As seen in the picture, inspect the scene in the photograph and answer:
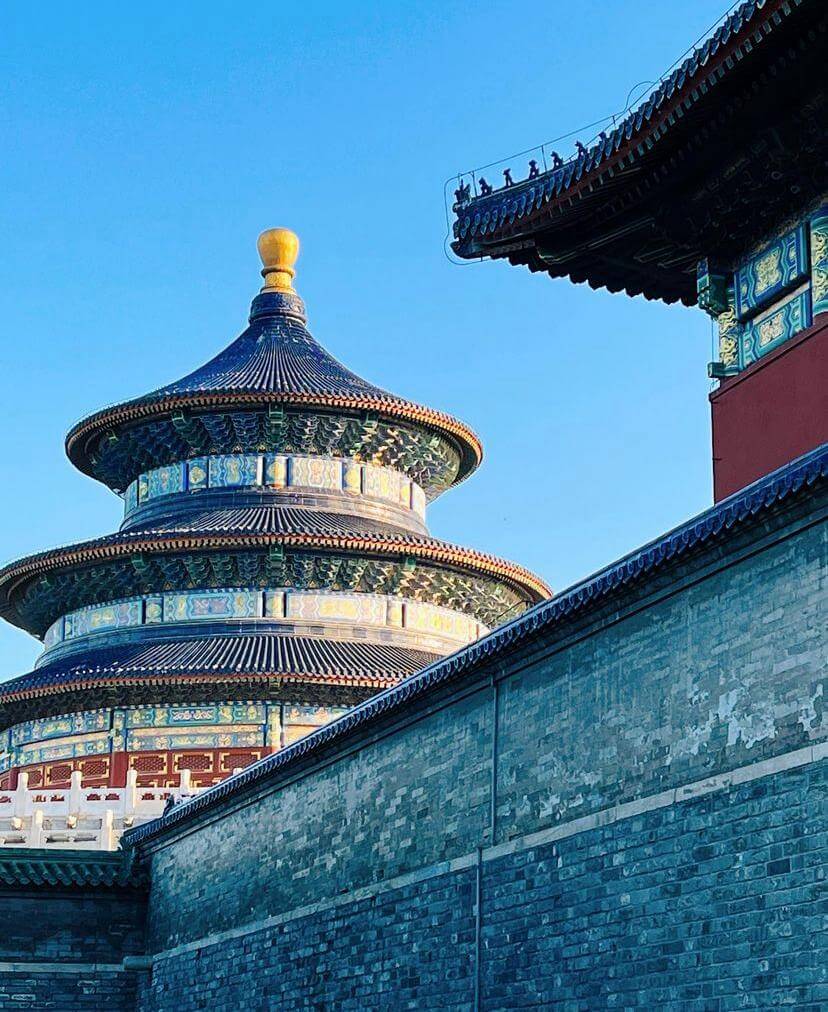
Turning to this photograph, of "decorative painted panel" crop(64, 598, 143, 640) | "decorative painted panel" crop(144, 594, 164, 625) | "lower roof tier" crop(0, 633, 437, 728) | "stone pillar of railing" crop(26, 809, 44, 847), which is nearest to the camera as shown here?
"stone pillar of railing" crop(26, 809, 44, 847)

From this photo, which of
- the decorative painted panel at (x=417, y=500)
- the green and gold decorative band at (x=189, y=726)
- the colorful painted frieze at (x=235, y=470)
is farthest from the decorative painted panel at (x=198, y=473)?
the green and gold decorative band at (x=189, y=726)

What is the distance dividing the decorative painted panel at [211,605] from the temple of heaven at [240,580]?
0.03 meters

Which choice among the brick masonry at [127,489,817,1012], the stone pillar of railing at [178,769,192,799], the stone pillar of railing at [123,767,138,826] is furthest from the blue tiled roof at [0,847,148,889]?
the brick masonry at [127,489,817,1012]

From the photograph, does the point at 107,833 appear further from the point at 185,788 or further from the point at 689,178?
the point at 689,178

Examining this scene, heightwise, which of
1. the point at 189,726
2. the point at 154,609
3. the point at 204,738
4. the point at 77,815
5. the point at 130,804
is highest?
the point at 154,609

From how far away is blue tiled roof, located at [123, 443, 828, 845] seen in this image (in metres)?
13.1

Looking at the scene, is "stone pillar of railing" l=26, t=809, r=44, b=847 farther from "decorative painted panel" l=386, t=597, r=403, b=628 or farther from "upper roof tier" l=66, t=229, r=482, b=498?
"upper roof tier" l=66, t=229, r=482, b=498

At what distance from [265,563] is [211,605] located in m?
1.22

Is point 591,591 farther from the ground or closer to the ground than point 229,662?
closer to the ground

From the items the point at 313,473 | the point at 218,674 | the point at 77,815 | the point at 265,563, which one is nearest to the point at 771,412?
the point at 77,815

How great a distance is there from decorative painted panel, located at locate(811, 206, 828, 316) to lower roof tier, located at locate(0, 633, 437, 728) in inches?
650

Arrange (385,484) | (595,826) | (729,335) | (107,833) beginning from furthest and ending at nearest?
1. (385,484)
2. (107,833)
3. (729,335)
4. (595,826)

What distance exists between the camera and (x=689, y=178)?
55.4 feet

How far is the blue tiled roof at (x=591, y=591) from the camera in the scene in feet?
43.1
